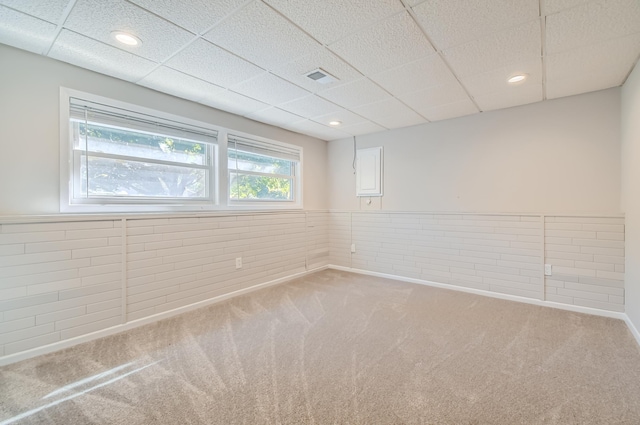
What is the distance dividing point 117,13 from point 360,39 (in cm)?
153

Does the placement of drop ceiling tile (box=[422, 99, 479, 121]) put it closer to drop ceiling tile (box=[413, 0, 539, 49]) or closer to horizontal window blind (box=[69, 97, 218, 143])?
drop ceiling tile (box=[413, 0, 539, 49])

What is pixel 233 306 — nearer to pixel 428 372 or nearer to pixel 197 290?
pixel 197 290

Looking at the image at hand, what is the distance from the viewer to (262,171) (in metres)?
4.02

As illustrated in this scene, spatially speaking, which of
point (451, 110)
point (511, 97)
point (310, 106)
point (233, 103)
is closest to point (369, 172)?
point (451, 110)

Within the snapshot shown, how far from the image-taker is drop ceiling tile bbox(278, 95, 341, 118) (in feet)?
10.0

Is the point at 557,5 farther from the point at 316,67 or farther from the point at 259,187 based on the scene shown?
the point at 259,187

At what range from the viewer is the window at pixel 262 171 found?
360 cm

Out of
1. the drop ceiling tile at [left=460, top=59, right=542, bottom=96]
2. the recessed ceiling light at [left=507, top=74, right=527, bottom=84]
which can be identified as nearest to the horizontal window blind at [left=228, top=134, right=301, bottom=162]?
the drop ceiling tile at [left=460, top=59, right=542, bottom=96]

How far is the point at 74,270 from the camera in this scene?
7.41ft

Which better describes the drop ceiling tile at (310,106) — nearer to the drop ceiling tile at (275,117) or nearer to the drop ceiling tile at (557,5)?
the drop ceiling tile at (275,117)

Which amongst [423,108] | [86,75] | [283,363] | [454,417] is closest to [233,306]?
[283,363]

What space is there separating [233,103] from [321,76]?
3.93 feet

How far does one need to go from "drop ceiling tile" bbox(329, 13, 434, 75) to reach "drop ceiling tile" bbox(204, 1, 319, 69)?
28 centimetres

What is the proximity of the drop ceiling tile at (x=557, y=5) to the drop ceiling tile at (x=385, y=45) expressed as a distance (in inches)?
26.0
